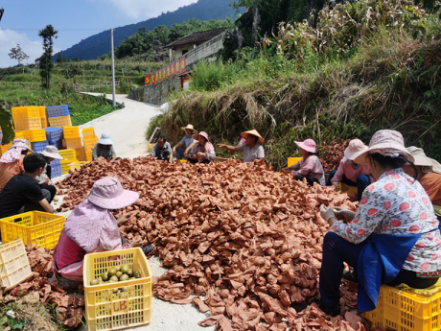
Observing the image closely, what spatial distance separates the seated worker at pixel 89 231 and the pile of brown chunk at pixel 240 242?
629 mm

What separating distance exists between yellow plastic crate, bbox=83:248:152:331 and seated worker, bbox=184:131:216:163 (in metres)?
4.02

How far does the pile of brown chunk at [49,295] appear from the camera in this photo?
2.41 meters

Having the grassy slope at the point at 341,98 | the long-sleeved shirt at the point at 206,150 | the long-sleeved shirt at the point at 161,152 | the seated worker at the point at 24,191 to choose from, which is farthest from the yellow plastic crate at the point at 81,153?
the seated worker at the point at 24,191

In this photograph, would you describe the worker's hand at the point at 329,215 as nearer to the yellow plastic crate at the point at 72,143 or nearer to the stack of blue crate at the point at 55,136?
the yellow plastic crate at the point at 72,143

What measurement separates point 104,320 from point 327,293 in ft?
4.99

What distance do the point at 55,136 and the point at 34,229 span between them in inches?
259

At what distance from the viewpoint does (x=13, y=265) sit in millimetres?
2639

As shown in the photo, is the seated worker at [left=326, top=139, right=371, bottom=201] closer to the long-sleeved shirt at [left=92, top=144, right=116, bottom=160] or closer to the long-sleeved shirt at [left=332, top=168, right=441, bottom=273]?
the long-sleeved shirt at [left=332, top=168, right=441, bottom=273]

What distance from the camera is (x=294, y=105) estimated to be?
6.95m

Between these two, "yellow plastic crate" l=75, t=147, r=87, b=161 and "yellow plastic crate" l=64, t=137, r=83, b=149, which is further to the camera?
"yellow plastic crate" l=75, t=147, r=87, b=161

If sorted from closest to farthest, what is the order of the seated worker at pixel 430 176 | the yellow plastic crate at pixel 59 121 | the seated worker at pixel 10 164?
the seated worker at pixel 430 176 → the seated worker at pixel 10 164 → the yellow plastic crate at pixel 59 121

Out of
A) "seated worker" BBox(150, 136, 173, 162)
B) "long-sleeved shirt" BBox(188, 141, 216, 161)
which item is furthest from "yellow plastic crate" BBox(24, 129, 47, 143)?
"long-sleeved shirt" BBox(188, 141, 216, 161)

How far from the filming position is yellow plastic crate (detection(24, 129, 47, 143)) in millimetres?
8280

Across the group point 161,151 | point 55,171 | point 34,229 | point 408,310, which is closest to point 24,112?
point 55,171
